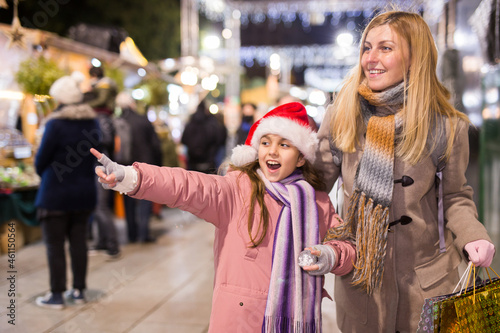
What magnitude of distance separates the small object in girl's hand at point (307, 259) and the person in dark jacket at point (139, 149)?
5.34 metres

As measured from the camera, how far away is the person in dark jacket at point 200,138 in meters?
8.12

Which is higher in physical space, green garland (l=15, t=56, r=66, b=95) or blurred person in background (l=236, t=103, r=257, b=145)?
green garland (l=15, t=56, r=66, b=95)

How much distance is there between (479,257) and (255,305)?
95cm

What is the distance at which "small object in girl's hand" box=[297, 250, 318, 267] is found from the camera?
2.03 m

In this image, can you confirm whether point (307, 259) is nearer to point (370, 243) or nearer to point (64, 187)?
point (370, 243)

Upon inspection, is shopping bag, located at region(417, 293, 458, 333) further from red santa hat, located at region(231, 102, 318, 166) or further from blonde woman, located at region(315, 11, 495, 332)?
red santa hat, located at region(231, 102, 318, 166)

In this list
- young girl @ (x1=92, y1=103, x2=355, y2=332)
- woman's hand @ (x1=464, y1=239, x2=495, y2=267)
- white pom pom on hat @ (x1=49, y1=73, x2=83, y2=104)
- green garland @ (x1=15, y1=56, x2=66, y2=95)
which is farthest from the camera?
green garland @ (x1=15, y1=56, x2=66, y2=95)

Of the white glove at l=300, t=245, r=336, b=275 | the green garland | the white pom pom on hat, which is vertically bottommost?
the white glove at l=300, t=245, r=336, b=275

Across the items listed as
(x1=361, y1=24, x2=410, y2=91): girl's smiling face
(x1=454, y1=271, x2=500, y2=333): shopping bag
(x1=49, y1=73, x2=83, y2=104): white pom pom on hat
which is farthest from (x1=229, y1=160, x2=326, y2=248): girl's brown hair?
(x1=49, y1=73, x2=83, y2=104): white pom pom on hat

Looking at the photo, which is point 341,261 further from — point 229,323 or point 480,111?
point 480,111

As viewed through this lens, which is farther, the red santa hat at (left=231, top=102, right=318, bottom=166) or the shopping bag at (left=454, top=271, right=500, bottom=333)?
the red santa hat at (left=231, top=102, right=318, bottom=166)

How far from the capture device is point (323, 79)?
36094 millimetres

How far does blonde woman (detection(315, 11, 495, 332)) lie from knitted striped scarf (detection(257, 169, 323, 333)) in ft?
0.49

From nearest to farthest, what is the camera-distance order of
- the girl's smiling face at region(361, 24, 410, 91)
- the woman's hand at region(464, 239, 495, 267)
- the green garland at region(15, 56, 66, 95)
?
the woman's hand at region(464, 239, 495, 267) < the girl's smiling face at region(361, 24, 410, 91) < the green garland at region(15, 56, 66, 95)
